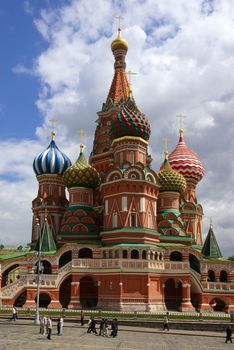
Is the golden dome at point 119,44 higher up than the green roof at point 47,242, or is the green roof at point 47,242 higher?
the golden dome at point 119,44

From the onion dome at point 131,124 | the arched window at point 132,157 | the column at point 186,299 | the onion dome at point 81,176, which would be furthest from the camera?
the onion dome at point 81,176

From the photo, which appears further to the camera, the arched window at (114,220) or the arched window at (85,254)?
the arched window at (85,254)

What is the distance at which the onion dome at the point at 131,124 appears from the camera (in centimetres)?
4784

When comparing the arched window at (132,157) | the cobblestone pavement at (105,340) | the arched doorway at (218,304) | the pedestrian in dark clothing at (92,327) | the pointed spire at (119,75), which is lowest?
the cobblestone pavement at (105,340)

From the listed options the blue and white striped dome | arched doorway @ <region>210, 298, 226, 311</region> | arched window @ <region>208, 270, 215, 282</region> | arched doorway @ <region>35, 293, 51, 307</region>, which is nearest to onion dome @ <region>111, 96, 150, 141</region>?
the blue and white striped dome

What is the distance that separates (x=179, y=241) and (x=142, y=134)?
1210cm

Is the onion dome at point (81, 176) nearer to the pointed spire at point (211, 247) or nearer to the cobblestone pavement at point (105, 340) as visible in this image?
the pointed spire at point (211, 247)

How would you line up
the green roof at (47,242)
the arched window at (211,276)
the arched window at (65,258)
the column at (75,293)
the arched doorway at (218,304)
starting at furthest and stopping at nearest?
the arched window at (211,276), the arched window at (65,258), the arched doorway at (218,304), the green roof at (47,242), the column at (75,293)

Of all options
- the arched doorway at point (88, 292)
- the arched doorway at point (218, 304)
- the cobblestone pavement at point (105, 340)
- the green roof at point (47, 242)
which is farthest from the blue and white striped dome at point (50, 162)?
the cobblestone pavement at point (105, 340)

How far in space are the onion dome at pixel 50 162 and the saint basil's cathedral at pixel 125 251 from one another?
5101mm

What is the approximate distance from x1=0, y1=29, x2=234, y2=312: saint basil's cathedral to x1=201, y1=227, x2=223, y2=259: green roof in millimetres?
105

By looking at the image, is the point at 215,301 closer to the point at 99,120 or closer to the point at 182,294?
the point at 182,294

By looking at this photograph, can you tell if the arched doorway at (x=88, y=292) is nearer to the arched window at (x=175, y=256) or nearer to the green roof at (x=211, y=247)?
the arched window at (x=175, y=256)

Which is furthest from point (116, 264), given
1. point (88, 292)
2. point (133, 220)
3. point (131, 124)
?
point (131, 124)
